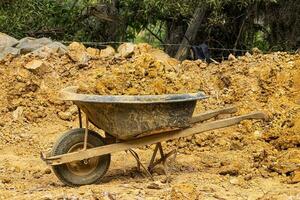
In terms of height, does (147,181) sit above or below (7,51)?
below

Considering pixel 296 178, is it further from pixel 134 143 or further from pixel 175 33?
pixel 175 33

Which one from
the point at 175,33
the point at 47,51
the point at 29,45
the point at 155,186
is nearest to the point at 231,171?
the point at 155,186

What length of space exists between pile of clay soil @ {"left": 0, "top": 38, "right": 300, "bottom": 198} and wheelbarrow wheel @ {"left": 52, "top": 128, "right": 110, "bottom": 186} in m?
0.42

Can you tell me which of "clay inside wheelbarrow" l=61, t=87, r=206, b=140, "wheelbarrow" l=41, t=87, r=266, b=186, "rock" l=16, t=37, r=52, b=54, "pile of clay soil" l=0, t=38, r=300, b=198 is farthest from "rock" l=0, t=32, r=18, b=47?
"clay inside wheelbarrow" l=61, t=87, r=206, b=140

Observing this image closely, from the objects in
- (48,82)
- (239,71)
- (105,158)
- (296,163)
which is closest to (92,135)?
(105,158)

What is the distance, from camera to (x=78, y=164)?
545cm

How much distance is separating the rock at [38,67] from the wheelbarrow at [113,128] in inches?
101

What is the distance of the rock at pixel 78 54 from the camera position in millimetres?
8218

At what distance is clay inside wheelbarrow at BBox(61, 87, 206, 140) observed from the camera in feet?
16.6

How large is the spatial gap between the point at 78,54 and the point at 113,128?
10.5 ft

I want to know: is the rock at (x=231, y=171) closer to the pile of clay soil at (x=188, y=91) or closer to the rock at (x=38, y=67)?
the pile of clay soil at (x=188, y=91)

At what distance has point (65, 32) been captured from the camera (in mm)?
12086

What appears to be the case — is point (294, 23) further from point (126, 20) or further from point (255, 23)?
point (126, 20)

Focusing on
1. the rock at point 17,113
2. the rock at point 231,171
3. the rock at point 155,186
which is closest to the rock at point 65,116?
the rock at point 17,113
